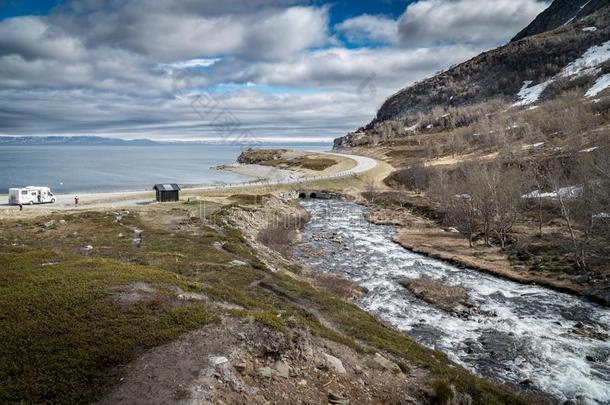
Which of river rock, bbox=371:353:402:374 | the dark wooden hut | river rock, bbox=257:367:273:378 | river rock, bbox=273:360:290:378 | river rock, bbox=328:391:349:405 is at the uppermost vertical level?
the dark wooden hut

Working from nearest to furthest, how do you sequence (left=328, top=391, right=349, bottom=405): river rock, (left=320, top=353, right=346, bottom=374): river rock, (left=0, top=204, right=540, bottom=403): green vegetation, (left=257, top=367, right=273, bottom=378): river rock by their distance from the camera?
(left=0, top=204, right=540, bottom=403): green vegetation, (left=328, top=391, right=349, bottom=405): river rock, (left=257, top=367, right=273, bottom=378): river rock, (left=320, top=353, right=346, bottom=374): river rock

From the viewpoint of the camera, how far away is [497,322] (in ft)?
97.3

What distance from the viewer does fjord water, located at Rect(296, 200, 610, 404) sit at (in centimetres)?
2264

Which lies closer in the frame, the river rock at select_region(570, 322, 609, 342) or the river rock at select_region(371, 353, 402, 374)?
the river rock at select_region(371, 353, 402, 374)

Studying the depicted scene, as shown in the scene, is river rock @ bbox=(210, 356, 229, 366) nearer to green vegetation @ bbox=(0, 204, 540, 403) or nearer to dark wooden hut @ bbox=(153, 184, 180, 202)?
green vegetation @ bbox=(0, 204, 540, 403)

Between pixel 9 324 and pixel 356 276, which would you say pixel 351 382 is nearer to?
pixel 9 324

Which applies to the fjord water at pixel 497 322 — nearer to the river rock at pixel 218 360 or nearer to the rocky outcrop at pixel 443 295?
the rocky outcrop at pixel 443 295

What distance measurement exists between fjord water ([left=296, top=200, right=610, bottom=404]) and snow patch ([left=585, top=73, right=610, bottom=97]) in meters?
171

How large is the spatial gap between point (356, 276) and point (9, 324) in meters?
30.0

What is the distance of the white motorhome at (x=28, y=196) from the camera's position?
6303 cm

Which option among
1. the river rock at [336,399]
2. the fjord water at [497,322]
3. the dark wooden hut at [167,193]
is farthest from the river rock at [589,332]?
the dark wooden hut at [167,193]

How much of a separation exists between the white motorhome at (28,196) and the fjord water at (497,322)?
4581cm

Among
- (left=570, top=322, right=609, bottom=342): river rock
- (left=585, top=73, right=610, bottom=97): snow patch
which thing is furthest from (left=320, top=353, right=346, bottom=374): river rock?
(left=585, top=73, right=610, bottom=97): snow patch

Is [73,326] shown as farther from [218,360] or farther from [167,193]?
[167,193]
